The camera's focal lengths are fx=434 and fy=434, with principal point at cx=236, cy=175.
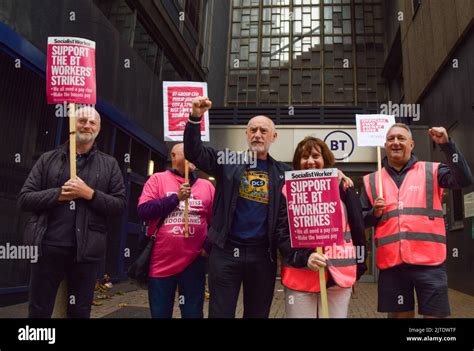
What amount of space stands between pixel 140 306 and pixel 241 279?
456 cm

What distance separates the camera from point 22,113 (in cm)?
649

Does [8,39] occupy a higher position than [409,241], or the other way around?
[8,39]

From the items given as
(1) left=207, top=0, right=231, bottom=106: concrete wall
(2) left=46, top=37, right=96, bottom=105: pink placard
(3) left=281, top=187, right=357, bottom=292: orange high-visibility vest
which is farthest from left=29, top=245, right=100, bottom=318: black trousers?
(1) left=207, top=0, right=231, bottom=106: concrete wall

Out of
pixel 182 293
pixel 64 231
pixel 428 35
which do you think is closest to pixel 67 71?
pixel 64 231

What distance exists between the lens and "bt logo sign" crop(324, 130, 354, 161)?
37.8ft

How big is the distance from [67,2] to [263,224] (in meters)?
6.30

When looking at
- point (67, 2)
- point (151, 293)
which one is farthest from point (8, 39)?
point (151, 293)

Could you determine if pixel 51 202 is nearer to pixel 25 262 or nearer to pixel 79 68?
pixel 79 68

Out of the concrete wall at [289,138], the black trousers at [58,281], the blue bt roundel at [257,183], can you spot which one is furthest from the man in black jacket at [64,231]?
the concrete wall at [289,138]

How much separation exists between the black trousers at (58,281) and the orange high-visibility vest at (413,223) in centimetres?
214

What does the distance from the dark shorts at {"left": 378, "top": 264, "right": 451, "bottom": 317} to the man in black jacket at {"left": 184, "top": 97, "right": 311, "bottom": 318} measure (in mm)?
834

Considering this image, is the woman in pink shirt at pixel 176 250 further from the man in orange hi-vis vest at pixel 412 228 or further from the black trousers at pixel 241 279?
the man in orange hi-vis vest at pixel 412 228

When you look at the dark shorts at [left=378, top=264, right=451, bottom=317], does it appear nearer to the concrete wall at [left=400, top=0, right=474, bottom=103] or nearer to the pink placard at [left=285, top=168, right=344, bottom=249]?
the pink placard at [left=285, top=168, right=344, bottom=249]
